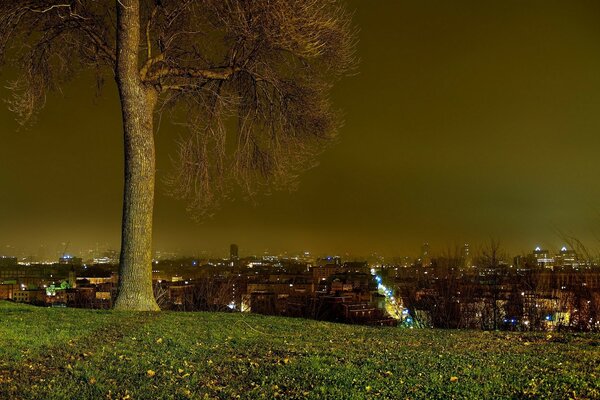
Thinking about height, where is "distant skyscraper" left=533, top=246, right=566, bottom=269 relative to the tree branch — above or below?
below

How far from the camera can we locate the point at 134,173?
12.1 meters

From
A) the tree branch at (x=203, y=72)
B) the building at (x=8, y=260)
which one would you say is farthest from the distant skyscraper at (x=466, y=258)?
the building at (x=8, y=260)

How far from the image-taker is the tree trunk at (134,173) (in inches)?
476

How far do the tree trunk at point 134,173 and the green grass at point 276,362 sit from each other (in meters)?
2.41

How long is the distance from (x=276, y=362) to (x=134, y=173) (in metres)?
6.70

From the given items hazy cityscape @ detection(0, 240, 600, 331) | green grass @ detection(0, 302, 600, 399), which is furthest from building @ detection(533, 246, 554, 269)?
green grass @ detection(0, 302, 600, 399)

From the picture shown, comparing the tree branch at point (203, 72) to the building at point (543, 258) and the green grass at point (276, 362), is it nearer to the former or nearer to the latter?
the green grass at point (276, 362)

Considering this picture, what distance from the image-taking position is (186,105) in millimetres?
15016

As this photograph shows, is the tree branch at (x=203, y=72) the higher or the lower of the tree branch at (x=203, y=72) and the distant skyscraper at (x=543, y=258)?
the higher

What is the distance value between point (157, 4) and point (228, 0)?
2.36m

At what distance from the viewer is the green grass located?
18.1 ft

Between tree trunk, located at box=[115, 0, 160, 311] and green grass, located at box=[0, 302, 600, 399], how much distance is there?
7.91 ft

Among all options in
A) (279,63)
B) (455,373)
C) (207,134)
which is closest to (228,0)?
(279,63)

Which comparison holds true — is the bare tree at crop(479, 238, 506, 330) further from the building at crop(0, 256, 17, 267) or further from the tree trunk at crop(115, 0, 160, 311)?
the building at crop(0, 256, 17, 267)
